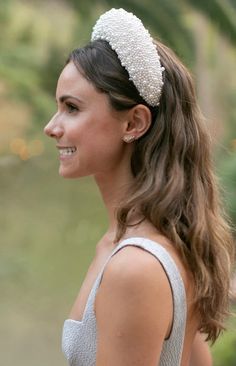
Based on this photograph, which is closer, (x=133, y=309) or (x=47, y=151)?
(x=133, y=309)

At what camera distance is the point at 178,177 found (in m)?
1.41

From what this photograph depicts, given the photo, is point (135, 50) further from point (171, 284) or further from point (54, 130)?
point (171, 284)

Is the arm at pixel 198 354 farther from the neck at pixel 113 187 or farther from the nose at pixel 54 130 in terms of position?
the nose at pixel 54 130

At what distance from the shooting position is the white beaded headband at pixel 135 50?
56.4 inches

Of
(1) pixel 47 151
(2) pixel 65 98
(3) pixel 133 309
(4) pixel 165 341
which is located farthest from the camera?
(1) pixel 47 151

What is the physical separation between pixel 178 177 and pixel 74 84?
253 mm

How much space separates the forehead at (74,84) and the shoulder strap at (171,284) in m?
0.29

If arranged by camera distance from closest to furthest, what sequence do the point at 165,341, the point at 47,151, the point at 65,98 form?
the point at 165,341 < the point at 65,98 < the point at 47,151

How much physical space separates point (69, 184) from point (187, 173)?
23.4 ft

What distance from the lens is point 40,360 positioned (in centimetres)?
546

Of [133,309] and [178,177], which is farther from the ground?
[178,177]

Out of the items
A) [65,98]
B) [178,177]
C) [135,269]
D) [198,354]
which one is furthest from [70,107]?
[198,354]

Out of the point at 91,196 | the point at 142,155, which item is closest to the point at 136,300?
the point at 142,155

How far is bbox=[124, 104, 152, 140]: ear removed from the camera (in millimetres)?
1425
